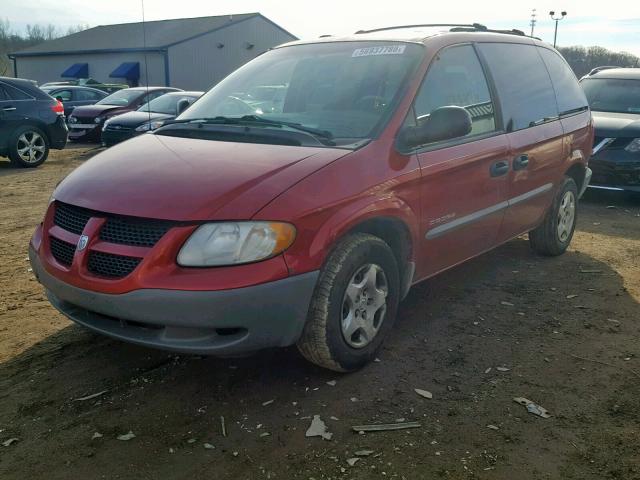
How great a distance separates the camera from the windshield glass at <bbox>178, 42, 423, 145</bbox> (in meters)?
3.77

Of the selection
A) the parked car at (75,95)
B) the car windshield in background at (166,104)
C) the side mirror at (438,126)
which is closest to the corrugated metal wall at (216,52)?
the parked car at (75,95)

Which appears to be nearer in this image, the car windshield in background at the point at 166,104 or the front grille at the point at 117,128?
the front grille at the point at 117,128

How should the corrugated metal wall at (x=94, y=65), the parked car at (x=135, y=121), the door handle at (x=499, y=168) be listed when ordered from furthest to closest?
the corrugated metal wall at (x=94, y=65) < the parked car at (x=135, y=121) < the door handle at (x=499, y=168)

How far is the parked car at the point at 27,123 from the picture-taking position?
37.7 ft

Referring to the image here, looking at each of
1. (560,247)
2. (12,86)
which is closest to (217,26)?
(12,86)

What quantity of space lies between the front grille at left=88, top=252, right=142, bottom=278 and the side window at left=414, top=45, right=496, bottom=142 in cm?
189

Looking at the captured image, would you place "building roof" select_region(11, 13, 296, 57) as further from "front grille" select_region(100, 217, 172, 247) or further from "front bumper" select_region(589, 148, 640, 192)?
"front grille" select_region(100, 217, 172, 247)

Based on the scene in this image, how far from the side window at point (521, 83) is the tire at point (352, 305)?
180 cm

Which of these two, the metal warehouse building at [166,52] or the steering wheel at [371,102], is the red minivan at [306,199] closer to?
the steering wheel at [371,102]

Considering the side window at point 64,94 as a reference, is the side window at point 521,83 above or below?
above

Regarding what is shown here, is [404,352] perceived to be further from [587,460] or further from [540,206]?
[540,206]

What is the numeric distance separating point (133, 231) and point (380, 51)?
2.03 meters

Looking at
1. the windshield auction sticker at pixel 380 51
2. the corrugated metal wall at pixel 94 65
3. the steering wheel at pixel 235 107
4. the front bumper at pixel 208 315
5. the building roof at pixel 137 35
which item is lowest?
the front bumper at pixel 208 315

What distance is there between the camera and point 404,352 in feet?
12.5
